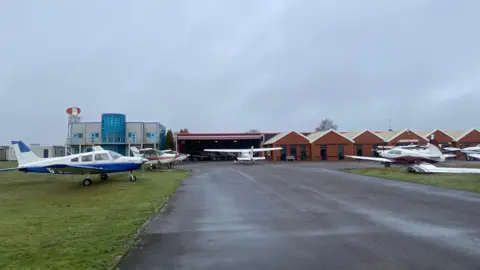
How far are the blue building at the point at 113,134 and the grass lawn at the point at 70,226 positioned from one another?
44291 millimetres

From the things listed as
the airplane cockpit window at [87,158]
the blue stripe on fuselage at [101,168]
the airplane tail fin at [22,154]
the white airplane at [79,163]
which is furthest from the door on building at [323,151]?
the airplane tail fin at [22,154]

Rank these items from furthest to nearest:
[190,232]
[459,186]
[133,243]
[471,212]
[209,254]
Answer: [459,186], [471,212], [190,232], [133,243], [209,254]

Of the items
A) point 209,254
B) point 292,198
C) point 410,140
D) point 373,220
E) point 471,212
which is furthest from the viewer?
point 410,140

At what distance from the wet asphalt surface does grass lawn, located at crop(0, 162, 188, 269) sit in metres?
0.56

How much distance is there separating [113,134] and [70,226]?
5281 centimetres

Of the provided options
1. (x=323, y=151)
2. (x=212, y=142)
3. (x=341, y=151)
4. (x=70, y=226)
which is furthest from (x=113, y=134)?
(x=70, y=226)

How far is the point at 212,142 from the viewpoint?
8319cm

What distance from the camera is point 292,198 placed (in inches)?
540

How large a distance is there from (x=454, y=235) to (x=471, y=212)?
3419 millimetres

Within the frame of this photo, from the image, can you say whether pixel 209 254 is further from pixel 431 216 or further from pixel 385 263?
pixel 431 216

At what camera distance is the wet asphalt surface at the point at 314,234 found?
579 cm

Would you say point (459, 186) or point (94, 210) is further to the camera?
point (459, 186)

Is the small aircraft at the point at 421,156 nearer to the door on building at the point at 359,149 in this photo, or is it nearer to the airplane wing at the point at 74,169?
the airplane wing at the point at 74,169

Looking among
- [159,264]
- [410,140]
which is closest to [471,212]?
[159,264]
